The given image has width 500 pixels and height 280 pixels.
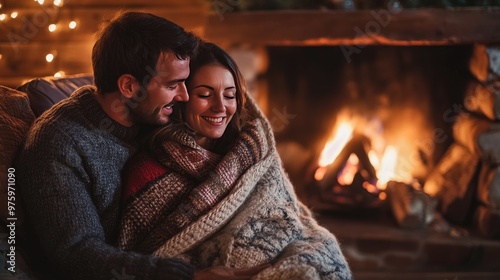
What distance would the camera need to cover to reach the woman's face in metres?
1.64

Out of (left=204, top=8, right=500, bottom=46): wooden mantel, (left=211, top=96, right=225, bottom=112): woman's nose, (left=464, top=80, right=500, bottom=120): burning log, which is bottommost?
(left=211, top=96, right=225, bottom=112): woman's nose

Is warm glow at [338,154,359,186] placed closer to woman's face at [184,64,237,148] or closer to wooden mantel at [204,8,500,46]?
wooden mantel at [204,8,500,46]

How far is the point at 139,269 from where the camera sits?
131cm

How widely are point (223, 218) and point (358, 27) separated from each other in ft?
4.56

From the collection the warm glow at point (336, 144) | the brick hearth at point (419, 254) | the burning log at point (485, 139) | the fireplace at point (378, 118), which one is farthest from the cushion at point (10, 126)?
the burning log at point (485, 139)

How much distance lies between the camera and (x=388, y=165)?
3074 millimetres

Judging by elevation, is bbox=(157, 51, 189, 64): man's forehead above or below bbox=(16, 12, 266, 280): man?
above

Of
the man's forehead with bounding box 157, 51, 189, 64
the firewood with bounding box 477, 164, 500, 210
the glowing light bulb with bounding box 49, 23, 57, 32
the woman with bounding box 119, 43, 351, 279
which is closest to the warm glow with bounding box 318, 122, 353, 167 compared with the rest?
the firewood with bounding box 477, 164, 500, 210

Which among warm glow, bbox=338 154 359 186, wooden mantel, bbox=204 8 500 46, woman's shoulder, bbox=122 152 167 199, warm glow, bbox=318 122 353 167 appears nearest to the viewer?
woman's shoulder, bbox=122 152 167 199

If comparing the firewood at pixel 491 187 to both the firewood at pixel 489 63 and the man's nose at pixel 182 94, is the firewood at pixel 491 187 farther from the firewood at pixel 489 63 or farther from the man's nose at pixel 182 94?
the man's nose at pixel 182 94

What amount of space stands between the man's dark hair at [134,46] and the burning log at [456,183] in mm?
1774

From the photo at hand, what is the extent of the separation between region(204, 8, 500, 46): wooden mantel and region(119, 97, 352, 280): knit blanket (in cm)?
109

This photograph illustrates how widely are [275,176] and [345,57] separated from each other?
5.01ft

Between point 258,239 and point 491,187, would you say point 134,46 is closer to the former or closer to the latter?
point 258,239
